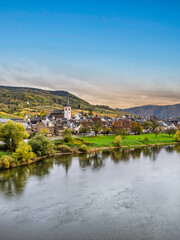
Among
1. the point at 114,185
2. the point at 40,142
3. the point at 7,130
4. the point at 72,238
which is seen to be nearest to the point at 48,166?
the point at 40,142

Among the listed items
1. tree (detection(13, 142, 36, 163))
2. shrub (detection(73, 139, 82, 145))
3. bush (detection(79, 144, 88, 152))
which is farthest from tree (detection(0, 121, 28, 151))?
shrub (detection(73, 139, 82, 145))

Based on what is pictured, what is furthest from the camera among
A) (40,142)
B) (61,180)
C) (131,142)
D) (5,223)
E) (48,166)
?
(131,142)

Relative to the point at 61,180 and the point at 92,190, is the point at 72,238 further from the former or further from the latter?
the point at 61,180

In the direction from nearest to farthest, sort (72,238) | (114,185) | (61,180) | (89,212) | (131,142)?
(72,238) < (89,212) < (114,185) < (61,180) < (131,142)

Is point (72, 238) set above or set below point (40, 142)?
below

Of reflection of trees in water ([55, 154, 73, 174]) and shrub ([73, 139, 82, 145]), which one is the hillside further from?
reflection of trees in water ([55, 154, 73, 174])
